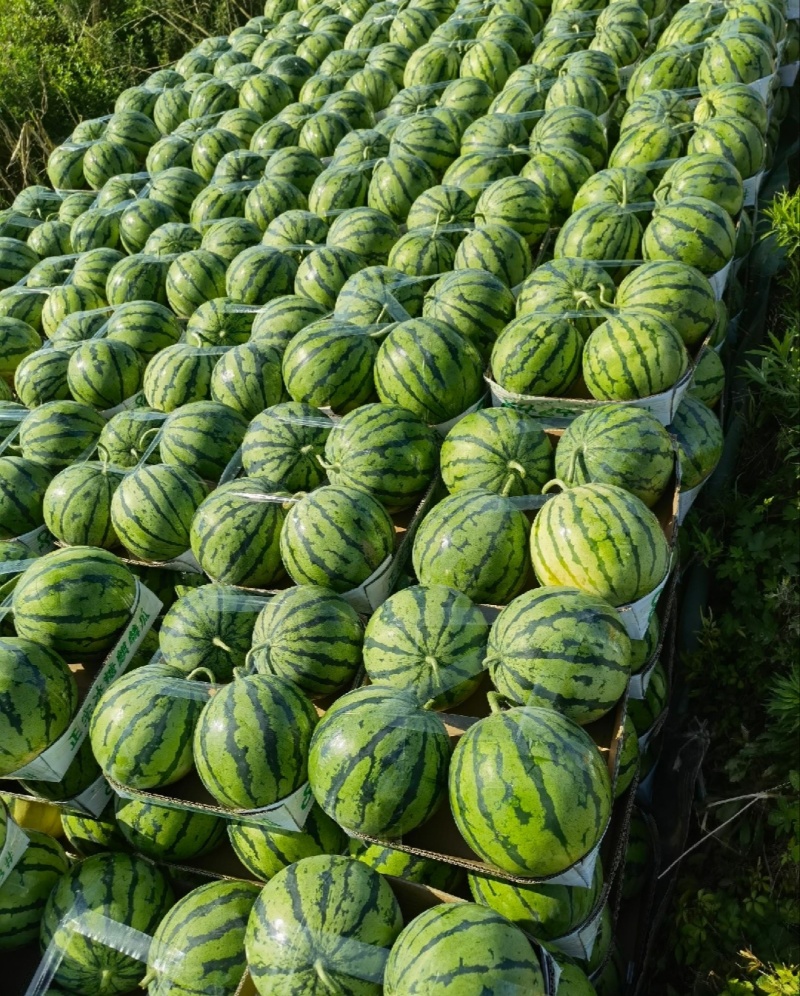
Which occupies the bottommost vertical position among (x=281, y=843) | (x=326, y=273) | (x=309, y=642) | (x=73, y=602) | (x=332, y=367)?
(x=281, y=843)

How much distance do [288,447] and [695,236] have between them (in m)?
1.81

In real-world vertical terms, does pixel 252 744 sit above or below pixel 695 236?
below

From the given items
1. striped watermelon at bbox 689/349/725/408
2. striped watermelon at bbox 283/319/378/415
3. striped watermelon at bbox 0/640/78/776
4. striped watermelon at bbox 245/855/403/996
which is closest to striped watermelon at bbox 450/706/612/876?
striped watermelon at bbox 245/855/403/996

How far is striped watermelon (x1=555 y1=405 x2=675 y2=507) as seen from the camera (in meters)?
2.57

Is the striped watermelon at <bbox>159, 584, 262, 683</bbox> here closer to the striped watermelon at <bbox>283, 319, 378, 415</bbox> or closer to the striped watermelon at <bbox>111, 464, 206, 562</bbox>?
the striped watermelon at <bbox>111, 464, 206, 562</bbox>

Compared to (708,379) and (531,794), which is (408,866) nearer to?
(531,794)

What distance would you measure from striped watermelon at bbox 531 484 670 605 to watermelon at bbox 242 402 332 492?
2.99 ft

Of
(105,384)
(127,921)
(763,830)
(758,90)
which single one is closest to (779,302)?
(758,90)

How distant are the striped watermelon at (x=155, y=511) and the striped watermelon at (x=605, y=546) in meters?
1.28

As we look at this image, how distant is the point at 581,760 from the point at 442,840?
0.46m

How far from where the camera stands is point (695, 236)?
336cm

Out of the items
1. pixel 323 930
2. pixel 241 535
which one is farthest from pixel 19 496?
pixel 323 930

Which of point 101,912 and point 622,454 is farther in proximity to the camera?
→ point 622,454

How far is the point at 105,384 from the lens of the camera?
3.71m
